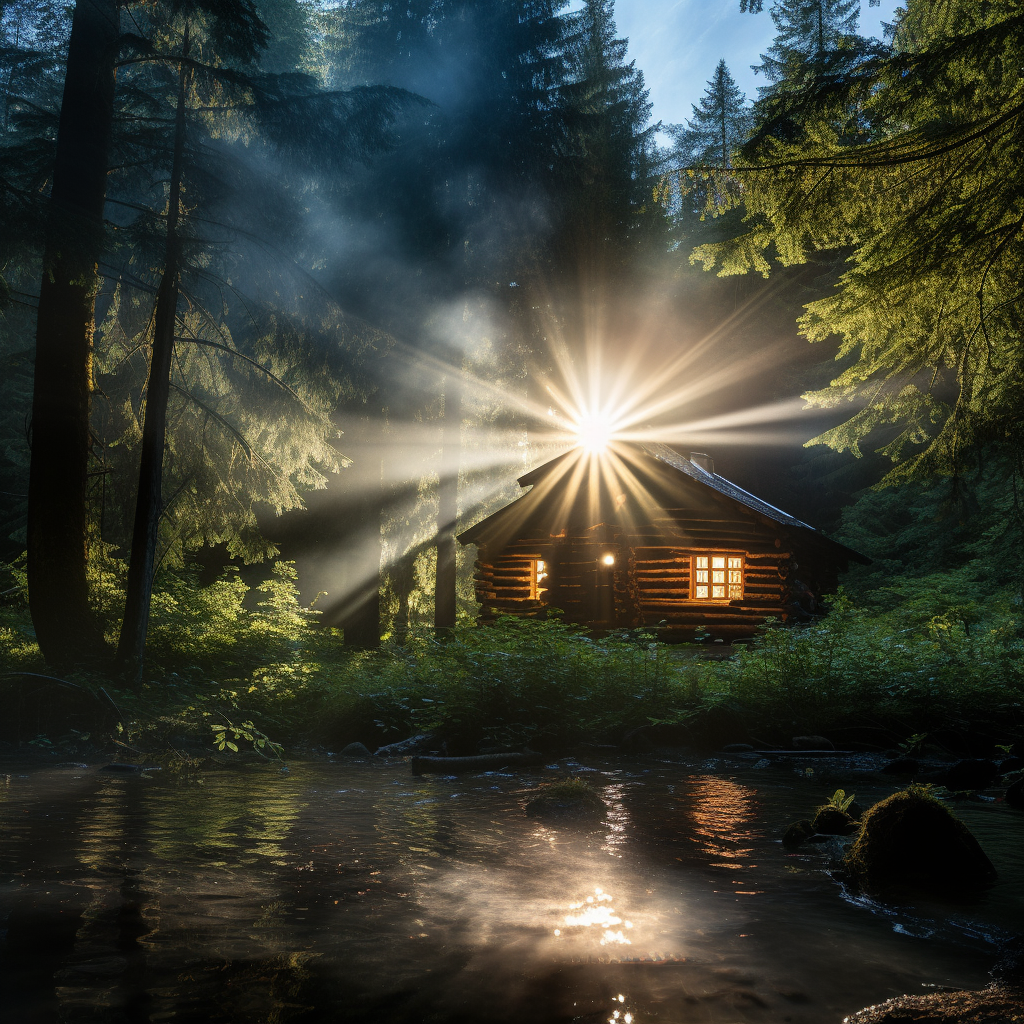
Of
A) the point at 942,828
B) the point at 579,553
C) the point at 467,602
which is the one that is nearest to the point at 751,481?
the point at 467,602

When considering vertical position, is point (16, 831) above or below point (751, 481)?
below

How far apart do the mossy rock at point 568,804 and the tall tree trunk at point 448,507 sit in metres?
11.3

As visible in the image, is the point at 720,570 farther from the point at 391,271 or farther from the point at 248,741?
the point at 248,741

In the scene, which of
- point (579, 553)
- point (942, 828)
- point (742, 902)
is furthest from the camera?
point (579, 553)

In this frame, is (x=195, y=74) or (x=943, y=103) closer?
(x=943, y=103)

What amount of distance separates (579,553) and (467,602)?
328 inches

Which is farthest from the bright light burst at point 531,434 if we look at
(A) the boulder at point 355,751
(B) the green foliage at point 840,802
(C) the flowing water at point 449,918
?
(B) the green foliage at point 840,802

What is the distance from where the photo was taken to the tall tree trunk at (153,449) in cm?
1074

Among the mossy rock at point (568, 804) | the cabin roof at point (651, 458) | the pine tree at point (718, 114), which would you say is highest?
the pine tree at point (718, 114)

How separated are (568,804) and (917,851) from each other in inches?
101

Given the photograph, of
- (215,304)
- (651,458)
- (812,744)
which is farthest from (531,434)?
(812,744)

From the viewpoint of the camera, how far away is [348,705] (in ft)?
35.9

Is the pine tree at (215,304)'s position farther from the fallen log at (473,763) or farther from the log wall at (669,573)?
the log wall at (669,573)

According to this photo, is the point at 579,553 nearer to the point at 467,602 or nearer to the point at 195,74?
the point at 467,602
